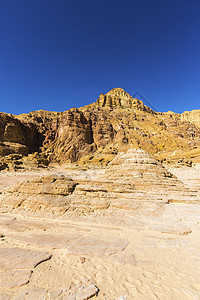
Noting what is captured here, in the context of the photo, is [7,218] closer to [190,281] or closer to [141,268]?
[141,268]

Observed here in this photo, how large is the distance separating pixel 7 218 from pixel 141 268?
22.8 feet

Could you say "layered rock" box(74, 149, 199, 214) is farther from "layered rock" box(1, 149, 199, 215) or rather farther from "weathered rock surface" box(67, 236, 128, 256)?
"weathered rock surface" box(67, 236, 128, 256)

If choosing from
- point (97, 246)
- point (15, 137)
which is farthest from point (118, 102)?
point (97, 246)

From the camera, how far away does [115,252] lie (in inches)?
181

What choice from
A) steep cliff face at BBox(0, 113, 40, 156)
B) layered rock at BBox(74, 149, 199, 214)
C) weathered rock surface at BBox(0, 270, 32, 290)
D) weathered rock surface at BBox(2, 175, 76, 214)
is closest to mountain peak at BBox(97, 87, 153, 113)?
steep cliff face at BBox(0, 113, 40, 156)

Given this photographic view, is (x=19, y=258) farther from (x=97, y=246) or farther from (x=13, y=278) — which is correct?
(x=97, y=246)

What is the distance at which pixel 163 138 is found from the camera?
65.7 m

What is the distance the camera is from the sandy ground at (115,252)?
3.17 m

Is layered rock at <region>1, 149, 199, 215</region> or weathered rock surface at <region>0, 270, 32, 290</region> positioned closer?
weathered rock surface at <region>0, 270, 32, 290</region>

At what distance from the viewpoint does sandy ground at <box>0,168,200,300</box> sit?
10.4 ft

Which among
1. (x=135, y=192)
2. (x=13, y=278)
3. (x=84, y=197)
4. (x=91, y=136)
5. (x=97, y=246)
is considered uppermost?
(x=91, y=136)

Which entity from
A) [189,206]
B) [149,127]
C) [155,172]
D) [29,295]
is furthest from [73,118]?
[29,295]

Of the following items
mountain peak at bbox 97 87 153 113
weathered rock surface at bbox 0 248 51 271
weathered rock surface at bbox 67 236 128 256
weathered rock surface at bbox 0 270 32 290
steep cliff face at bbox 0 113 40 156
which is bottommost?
weathered rock surface at bbox 67 236 128 256

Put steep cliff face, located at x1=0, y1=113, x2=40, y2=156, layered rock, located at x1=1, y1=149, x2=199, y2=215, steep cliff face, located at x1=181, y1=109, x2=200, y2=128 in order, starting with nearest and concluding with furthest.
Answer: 1. layered rock, located at x1=1, y1=149, x2=199, y2=215
2. steep cliff face, located at x1=0, y1=113, x2=40, y2=156
3. steep cliff face, located at x1=181, y1=109, x2=200, y2=128
